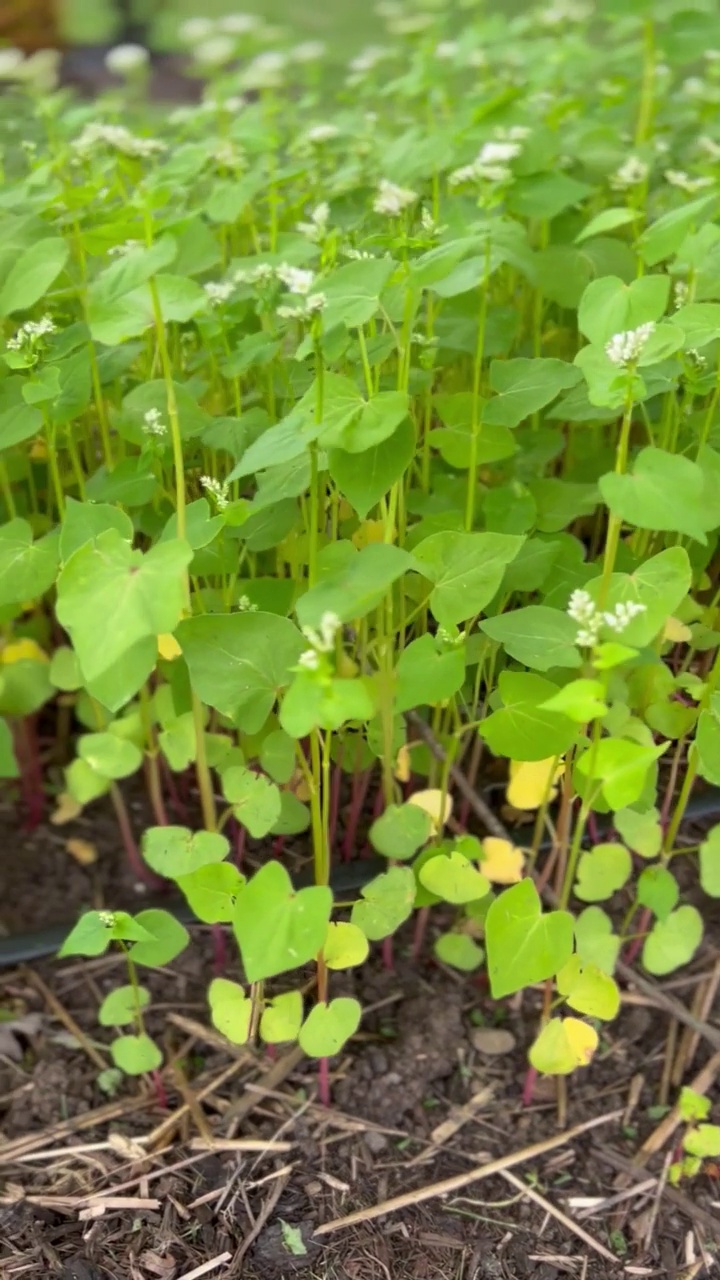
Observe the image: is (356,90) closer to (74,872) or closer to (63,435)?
(63,435)

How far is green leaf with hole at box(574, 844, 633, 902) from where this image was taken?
0.94 meters

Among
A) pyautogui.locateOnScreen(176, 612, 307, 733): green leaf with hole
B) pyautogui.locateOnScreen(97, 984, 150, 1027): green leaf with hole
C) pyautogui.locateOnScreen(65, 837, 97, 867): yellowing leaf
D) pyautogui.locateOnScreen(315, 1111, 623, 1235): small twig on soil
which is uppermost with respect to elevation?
pyautogui.locateOnScreen(176, 612, 307, 733): green leaf with hole

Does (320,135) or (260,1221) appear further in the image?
(320,135)

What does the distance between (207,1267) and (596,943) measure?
423mm

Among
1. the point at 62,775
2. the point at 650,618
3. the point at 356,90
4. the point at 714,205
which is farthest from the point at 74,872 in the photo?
the point at 356,90

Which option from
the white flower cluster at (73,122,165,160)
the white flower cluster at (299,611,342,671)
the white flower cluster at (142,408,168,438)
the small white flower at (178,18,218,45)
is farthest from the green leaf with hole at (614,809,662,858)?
the small white flower at (178,18,218,45)

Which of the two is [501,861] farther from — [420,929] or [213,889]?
[213,889]

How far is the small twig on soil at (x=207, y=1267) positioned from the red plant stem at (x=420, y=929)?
35 cm

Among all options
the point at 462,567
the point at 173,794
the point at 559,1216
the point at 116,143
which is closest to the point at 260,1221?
the point at 559,1216

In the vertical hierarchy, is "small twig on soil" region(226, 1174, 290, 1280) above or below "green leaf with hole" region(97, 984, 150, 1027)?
below

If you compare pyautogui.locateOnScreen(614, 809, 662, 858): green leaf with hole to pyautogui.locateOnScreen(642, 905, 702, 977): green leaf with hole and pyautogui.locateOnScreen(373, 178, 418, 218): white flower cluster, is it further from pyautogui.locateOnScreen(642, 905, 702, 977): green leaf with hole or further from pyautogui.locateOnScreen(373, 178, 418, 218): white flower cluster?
pyautogui.locateOnScreen(373, 178, 418, 218): white flower cluster

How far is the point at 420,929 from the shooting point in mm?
1088

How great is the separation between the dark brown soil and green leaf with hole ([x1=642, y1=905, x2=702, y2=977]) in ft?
0.49

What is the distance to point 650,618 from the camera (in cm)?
71
